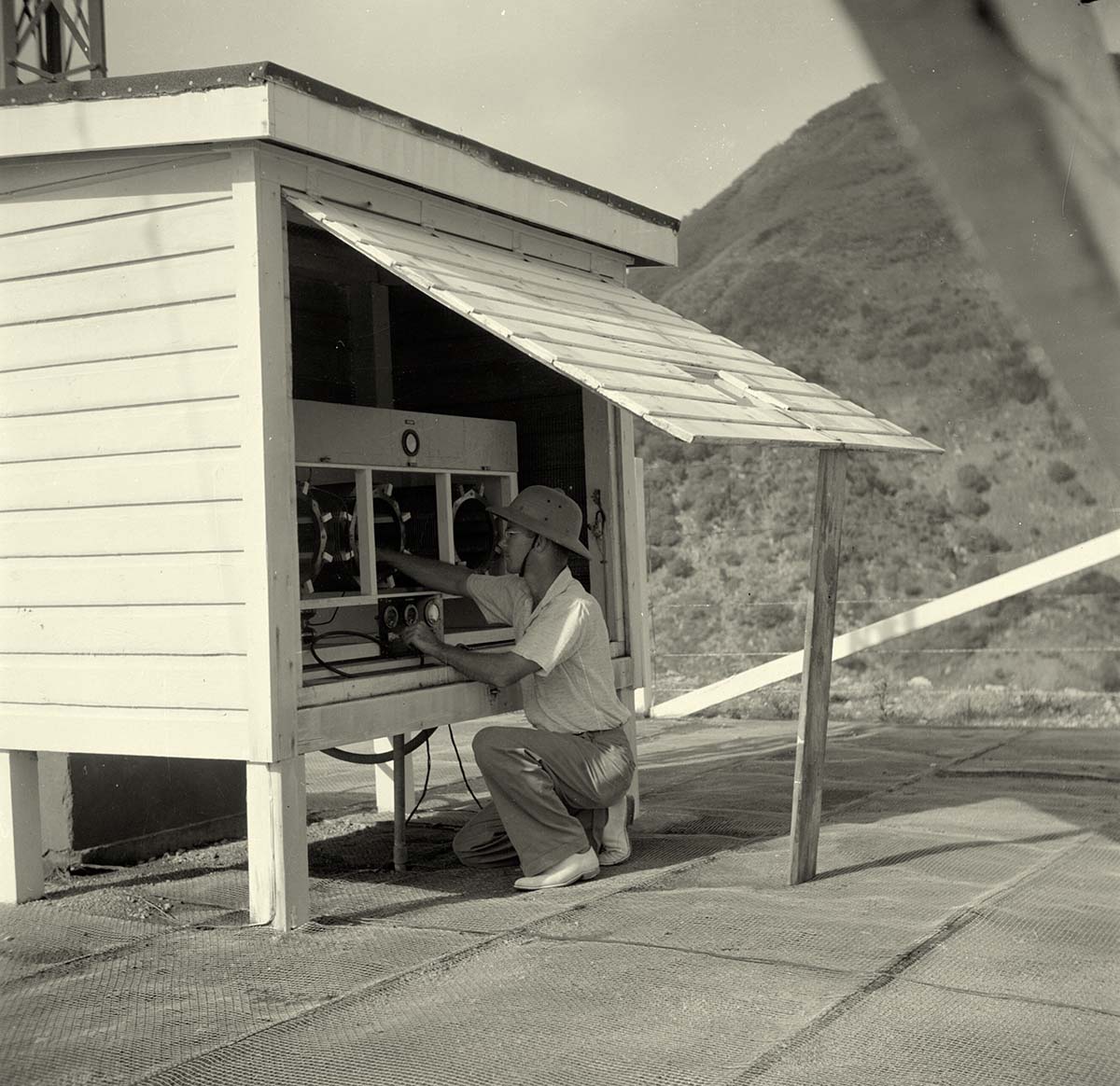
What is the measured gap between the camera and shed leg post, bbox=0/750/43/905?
15.9 feet

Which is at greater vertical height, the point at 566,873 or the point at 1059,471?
the point at 1059,471

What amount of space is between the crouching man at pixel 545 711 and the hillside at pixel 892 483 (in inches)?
456

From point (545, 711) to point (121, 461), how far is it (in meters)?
1.89

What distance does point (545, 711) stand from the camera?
527cm

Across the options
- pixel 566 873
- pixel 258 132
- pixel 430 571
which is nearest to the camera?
pixel 258 132

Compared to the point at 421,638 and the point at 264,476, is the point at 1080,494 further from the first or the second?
the point at 264,476

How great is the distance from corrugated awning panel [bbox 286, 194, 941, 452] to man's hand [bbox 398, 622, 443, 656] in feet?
3.94

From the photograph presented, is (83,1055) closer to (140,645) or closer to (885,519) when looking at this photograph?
(140,645)

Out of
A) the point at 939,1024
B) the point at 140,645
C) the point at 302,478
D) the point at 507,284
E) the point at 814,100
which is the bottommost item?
the point at 939,1024

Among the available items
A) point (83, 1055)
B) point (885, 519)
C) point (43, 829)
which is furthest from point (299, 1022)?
point (885, 519)

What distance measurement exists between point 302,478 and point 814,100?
2433 inches

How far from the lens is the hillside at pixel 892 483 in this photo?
26.0 meters

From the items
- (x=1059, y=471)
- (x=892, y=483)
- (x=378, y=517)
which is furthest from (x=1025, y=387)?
(x=378, y=517)

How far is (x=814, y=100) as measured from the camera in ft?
203
